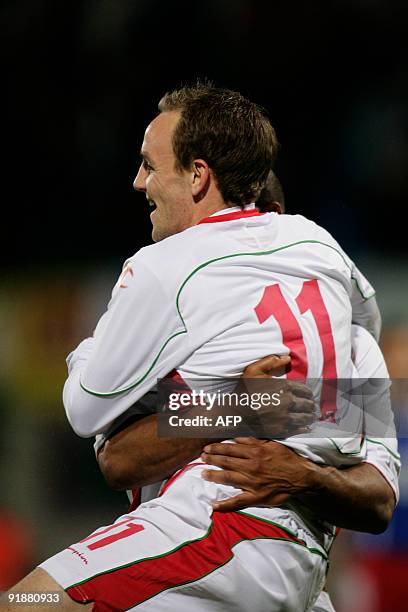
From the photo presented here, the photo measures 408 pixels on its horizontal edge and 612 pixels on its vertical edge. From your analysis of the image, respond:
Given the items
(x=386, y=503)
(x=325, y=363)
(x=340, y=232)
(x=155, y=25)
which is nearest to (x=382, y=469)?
(x=386, y=503)

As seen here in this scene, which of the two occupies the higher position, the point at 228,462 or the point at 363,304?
the point at 363,304

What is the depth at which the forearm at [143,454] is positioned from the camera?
1383mm

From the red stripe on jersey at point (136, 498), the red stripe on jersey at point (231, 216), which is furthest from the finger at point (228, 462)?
the red stripe on jersey at point (231, 216)

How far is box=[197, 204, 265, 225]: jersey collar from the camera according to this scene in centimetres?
146

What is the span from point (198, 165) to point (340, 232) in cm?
121

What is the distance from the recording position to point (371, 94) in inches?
114

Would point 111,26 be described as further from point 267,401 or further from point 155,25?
point 267,401

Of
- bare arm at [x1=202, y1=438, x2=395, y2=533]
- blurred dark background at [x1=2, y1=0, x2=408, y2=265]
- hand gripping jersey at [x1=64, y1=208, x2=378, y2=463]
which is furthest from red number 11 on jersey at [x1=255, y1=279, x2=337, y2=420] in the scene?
blurred dark background at [x1=2, y1=0, x2=408, y2=265]

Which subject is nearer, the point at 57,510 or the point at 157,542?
the point at 157,542

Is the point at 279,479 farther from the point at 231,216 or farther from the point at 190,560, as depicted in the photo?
the point at 231,216

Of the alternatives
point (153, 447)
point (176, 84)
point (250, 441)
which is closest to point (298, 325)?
point (250, 441)

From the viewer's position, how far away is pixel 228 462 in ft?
4.43

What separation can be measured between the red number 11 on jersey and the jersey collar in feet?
0.55

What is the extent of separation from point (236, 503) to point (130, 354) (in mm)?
298
